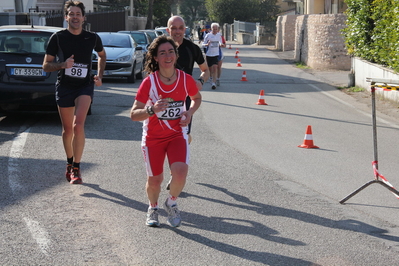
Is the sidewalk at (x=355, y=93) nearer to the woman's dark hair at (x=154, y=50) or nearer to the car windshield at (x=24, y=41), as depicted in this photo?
the car windshield at (x=24, y=41)

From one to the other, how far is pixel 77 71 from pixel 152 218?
95.2 inches

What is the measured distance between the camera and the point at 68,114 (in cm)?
741

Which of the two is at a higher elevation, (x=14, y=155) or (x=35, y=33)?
(x=35, y=33)

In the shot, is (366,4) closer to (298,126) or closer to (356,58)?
(356,58)

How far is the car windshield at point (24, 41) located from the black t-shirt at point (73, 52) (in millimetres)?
3966

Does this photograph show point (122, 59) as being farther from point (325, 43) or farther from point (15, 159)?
point (15, 159)

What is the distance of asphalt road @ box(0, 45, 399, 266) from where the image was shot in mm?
5059

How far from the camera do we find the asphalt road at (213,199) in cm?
506

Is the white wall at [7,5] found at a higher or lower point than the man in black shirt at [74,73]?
higher

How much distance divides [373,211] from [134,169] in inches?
123

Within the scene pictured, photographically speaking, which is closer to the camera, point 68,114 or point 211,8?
point 68,114

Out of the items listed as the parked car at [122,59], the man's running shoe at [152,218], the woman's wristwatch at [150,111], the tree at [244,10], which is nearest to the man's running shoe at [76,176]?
the man's running shoe at [152,218]

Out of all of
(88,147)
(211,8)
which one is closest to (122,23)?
(211,8)

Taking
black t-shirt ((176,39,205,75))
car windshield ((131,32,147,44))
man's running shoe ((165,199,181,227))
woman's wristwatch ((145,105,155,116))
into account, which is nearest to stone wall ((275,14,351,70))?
car windshield ((131,32,147,44))
